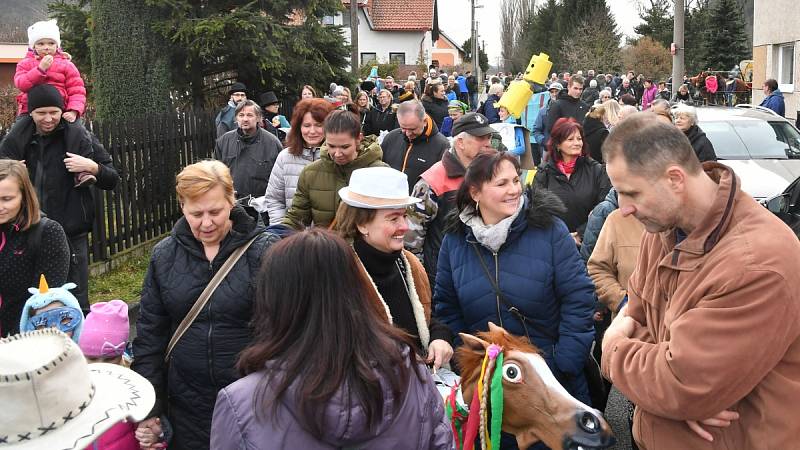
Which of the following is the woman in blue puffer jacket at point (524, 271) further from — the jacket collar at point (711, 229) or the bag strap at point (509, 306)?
the jacket collar at point (711, 229)

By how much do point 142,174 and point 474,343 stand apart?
844 centimetres

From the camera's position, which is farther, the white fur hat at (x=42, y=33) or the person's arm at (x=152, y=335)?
the white fur hat at (x=42, y=33)

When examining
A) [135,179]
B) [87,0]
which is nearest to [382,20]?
[87,0]

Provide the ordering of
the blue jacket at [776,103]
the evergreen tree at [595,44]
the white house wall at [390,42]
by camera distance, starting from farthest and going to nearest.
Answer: the white house wall at [390,42] → the evergreen tree at [595,44] → the blue jacket at [776,103]

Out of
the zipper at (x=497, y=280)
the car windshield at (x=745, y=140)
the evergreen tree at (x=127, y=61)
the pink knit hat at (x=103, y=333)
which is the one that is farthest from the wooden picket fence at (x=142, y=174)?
the car windshield at (x=745, y=140)

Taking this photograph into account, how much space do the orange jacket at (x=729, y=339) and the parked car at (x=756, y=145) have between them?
804cm

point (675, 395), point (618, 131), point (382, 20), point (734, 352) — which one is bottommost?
point (675, 395)

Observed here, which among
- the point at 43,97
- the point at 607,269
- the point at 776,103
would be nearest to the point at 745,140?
the point at 607,269

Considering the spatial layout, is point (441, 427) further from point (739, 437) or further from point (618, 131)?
point (618, 131)

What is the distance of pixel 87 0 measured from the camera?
16328mm

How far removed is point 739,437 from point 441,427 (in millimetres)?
937

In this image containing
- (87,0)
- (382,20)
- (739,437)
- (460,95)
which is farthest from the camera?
(382,20)

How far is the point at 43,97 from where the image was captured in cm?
607

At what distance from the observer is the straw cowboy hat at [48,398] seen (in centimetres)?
227
